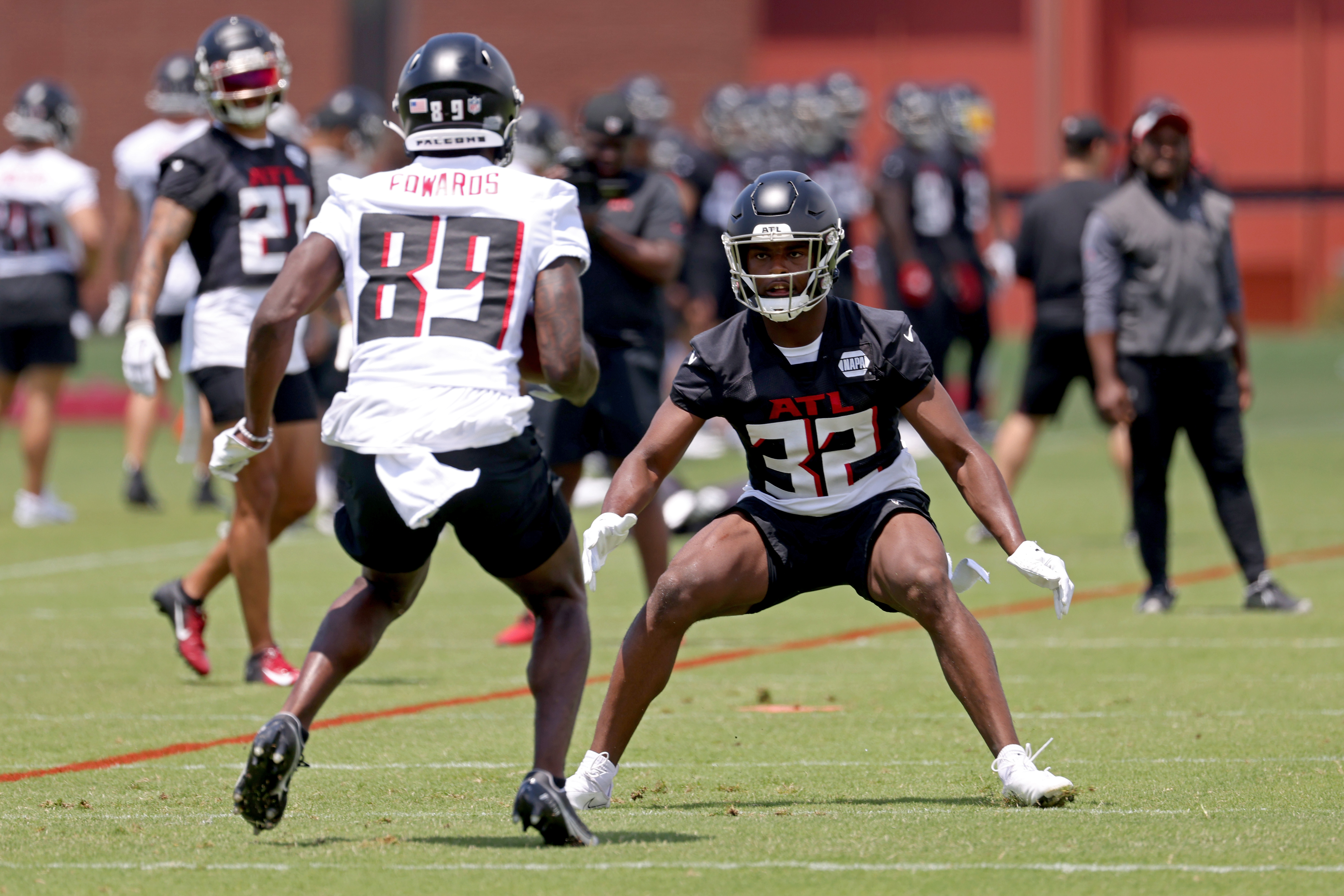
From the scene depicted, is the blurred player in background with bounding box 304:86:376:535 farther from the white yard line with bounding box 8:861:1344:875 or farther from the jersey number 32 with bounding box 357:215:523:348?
the white yard line with bounding box 8:861:1344:875

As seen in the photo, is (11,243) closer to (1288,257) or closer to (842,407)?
(842,407)

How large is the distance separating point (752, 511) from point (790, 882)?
1.46m

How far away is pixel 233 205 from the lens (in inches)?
320

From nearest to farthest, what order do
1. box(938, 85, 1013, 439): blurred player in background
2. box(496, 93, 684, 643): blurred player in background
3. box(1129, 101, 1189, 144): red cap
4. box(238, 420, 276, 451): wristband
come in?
1. box(238, 420, 276, 451): wristband
2. box(496, 93, 684, 643): blurred player in background
3. box(1129, 101, 1189, 144): red cap
4. box(938, 85, 1013, 439): blurred player in background

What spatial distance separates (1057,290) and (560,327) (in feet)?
23.7

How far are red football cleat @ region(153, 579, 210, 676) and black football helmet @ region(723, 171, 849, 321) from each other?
3288 mm

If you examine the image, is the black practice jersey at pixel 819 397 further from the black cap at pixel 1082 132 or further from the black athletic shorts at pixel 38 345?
the black athletic shorts at pixel 38 345

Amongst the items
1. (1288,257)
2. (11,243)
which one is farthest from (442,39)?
(1288,257)

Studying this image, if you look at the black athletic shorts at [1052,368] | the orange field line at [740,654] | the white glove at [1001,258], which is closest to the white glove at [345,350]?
the orange field line at [740,654]

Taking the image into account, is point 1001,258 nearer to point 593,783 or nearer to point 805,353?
point 805,353

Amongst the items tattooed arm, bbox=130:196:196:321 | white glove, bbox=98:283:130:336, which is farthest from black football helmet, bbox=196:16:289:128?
white glove, bbox=98:283:130:336

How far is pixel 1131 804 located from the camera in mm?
5527

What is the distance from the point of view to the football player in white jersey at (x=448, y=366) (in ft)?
16.7

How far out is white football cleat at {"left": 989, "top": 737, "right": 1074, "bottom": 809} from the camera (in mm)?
5414
